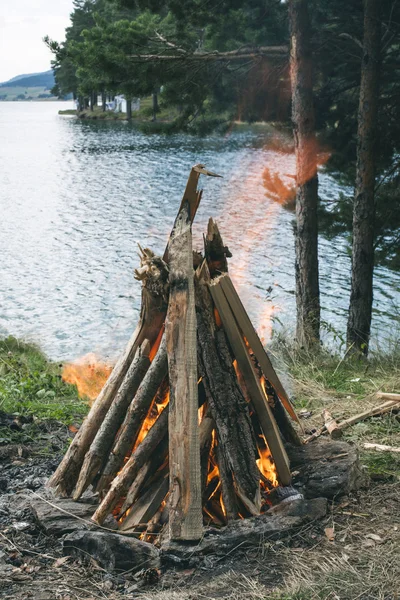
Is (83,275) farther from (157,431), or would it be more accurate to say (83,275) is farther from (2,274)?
(157,431)

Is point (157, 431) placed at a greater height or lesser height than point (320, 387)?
greater

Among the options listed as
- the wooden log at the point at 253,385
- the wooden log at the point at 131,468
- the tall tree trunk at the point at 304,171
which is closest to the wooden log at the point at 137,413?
the wooden log at the point at 131,468

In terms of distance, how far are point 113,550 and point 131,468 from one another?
1.73ft

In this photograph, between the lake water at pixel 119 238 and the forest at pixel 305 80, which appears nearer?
the forest at pixel 305 80

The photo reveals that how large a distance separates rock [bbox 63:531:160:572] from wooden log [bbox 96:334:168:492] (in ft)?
1.74

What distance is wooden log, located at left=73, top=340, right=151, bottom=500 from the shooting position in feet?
15.5

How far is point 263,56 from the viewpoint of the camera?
36.8ft

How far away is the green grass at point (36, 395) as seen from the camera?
6852 millimetres

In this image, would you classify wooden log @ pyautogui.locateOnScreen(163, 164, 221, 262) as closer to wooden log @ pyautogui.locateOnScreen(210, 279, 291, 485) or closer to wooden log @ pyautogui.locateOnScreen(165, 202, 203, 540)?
wooden log @ pyautogui.locateOnScreen(165, 202, 203, 540)

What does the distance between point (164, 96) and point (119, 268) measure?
1063 centimetres

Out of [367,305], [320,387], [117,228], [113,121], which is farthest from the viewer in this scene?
[113,121]

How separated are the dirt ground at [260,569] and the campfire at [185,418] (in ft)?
1.00

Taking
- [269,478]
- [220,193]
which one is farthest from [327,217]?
[220,193]

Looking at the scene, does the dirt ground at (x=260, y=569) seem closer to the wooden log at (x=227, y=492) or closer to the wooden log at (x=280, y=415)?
the wooden log at (x=227, y=492)
